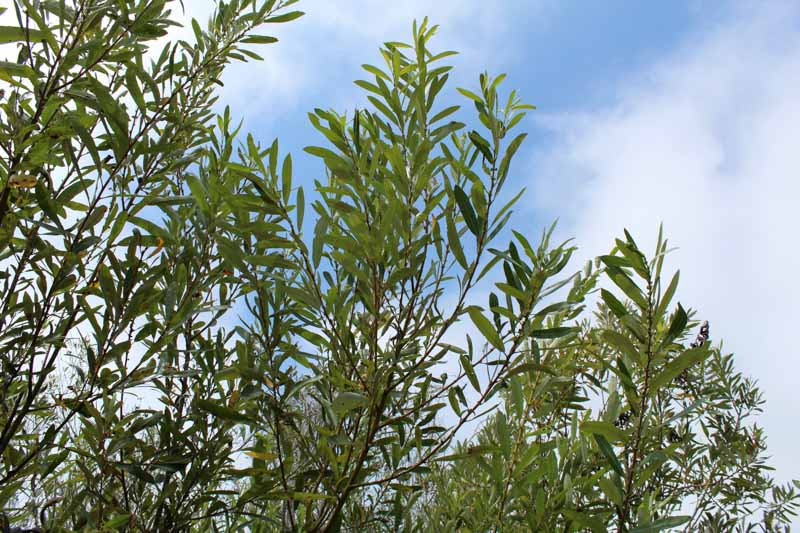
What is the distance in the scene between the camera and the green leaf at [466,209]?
4.17 ft

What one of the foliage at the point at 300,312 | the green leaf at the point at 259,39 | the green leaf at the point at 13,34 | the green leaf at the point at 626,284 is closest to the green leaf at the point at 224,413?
the foliage at the point at 300,312

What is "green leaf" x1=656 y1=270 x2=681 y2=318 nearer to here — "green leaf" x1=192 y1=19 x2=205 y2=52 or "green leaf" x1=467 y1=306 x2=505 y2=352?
"green leaf" x1=467 y1=306 x2=505 y2=352

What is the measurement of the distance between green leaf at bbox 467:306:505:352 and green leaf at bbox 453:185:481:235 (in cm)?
17

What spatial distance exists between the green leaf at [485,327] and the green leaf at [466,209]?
0.17m

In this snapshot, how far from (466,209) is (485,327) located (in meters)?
0.25

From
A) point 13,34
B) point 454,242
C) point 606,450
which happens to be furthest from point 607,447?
point 13,34

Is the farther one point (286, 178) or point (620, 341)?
point (286, 178)

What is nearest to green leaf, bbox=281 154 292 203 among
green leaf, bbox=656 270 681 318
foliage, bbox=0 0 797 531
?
foliage, bbox=0 0 797 531

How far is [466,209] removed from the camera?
130cm

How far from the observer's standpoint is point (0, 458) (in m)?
1.82

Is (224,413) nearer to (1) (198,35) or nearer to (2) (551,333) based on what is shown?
(2) (551,333)

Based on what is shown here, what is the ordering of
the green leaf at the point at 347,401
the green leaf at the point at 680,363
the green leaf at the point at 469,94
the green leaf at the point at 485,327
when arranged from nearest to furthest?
1. the green leaf at the point at 680,363
2. the green leaf at the point at 347,401
3. the green leaf at the point at 485,327
4. the green leaf at the point at 469,94

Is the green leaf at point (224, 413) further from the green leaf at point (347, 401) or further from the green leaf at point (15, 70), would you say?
the green leaf at point (15, 70)

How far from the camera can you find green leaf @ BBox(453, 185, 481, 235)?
127 cm
